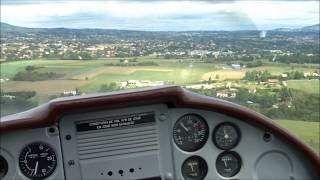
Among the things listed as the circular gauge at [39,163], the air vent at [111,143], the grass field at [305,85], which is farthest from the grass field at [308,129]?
the circular gauge at [39,163]

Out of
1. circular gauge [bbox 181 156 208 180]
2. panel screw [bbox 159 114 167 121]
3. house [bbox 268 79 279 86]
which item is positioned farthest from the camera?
house [bbox 268 79 279 86]

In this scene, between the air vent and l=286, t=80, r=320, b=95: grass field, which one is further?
l=286, t=80, r=320, b=95: grass field

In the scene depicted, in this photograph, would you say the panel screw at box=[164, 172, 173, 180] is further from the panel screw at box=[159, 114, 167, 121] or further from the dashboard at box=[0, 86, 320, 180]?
the panel screw at box=[159, 114, 167, 121]

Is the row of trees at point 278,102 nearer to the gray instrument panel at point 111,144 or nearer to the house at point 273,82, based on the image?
the house at point 273,82

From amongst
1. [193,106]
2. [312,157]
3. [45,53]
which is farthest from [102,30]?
[312,157]

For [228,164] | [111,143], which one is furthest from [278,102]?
[111,143]

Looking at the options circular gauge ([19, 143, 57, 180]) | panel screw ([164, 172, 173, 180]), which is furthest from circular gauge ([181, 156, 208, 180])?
circular gauge ([19, 143, 57, 180])

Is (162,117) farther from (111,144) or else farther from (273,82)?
(273,82)

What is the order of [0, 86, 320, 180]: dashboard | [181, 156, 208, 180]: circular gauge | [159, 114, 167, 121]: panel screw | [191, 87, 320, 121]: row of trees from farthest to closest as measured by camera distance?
[191, 87, 320, 121]: row of trees → [181, 156, 208, 180]: circular gauge → [159, 114, 167, 121]: panel screw → [0, 86, 320, 180]: dashboard
